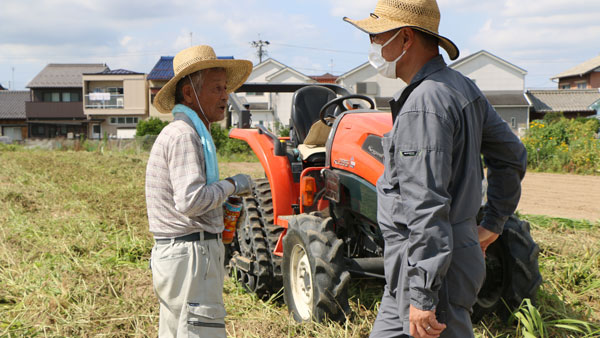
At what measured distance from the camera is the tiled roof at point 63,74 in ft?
166

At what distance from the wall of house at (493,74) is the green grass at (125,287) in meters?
36.4

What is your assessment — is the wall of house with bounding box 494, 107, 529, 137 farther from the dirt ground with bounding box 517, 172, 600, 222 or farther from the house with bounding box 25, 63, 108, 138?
the house with bounding box 25, 63, 108, 138

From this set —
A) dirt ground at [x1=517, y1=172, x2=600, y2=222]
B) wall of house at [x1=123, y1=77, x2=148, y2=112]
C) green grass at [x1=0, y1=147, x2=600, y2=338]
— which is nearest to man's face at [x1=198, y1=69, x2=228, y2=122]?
green grass at [x1=0, y1=147, x2=600, y2=338]

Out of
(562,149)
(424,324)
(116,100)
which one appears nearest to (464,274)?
(424,324)

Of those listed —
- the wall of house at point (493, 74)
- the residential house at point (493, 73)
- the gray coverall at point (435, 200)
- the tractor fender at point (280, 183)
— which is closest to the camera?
the gray coverall at point (435, 200)

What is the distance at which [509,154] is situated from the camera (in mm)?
2381

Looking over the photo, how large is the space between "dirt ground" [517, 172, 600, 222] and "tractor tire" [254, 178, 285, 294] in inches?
181

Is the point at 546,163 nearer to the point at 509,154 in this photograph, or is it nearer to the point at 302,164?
the point at 302,164

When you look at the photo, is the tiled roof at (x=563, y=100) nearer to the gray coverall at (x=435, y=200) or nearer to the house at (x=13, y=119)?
the gray coverall at (x=435, y=200)

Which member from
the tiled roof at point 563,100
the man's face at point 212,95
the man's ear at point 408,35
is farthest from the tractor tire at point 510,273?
the tiled roof at point 563,100

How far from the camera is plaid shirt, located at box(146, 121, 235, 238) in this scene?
2.47 m

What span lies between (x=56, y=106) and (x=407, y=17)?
2064 inches

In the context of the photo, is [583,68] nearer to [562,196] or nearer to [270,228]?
[562,196]

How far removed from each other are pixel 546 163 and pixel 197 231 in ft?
53.3
